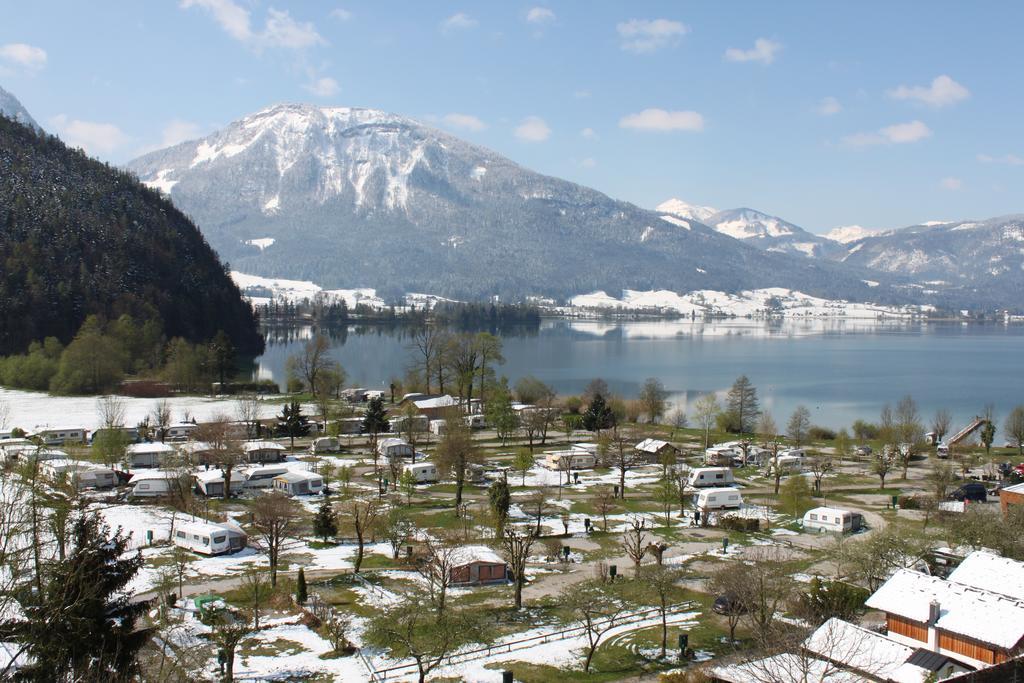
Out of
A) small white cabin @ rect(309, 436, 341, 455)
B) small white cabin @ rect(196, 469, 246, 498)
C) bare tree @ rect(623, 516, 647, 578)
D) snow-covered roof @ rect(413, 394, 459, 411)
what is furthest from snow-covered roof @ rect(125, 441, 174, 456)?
bare tree @ rect(623, 516, 647, 578)

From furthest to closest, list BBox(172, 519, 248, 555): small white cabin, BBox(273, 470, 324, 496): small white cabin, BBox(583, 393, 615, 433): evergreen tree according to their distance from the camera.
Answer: BBox(583, 393, 615, 433): evergreen tree, BBox(273, 470, 324, 496): small white cabin, BBox(172, 519, 248, 555): small white cabin

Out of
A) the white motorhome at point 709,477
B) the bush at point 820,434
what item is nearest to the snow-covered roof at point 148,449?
the white motorhome at point 709,477

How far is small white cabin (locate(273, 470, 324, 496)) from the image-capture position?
103 feet

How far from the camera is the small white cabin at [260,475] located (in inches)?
1262

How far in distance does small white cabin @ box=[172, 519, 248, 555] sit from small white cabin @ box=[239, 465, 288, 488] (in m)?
7.74

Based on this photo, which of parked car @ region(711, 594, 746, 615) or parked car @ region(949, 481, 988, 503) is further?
parked car @ region(949, 481, 988, 503)

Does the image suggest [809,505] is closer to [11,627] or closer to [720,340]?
[11,627]

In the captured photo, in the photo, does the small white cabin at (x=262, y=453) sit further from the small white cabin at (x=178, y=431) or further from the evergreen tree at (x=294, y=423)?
the small white cabin at (x=178, y=431)

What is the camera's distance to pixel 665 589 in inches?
711

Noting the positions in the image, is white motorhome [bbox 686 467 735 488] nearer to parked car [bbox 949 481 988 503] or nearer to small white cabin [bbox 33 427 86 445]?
parked car [bbox 949 481 988 503]

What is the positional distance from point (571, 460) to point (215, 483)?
1482 cm

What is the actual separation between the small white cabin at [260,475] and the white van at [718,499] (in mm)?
15837

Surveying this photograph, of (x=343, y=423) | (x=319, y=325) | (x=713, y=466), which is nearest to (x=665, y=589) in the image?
(x=713, y=466)

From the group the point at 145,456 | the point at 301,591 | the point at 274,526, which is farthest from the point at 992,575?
the point at 145,456
